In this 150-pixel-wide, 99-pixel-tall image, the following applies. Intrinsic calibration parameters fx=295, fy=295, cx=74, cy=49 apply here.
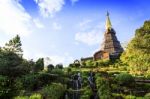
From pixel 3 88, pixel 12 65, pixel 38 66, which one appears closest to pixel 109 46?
pixel 38 66

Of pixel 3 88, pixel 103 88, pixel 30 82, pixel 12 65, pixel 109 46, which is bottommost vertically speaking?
pixel 103 88

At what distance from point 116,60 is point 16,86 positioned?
3279cm

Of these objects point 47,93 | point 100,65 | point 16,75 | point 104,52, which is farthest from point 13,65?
point 104,52

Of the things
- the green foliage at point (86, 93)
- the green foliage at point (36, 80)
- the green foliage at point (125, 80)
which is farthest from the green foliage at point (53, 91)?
the green foliage at point (125, 80)

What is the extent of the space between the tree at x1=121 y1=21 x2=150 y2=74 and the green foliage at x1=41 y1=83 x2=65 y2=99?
13.7 m

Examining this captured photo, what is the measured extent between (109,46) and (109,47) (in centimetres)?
41

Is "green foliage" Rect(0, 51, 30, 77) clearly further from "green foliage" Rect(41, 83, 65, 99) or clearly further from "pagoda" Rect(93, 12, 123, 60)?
"pagoda" Rect(93, 12, 123, 60)

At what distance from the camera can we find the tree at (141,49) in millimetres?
42906

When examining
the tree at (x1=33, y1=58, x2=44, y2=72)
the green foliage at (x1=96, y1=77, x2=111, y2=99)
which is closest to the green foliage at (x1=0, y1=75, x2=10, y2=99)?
the tree at (x1=33, y1=58, x2=44, y2=72)

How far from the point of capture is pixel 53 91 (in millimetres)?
35125

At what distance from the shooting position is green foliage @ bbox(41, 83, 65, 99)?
3496 cm

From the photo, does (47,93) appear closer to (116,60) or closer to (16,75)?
(16,75)

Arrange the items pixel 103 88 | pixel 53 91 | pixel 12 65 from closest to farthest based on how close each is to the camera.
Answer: pixel 53 91, pixel 103 88, pixel 12 65

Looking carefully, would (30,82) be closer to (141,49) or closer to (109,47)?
(141,49)
